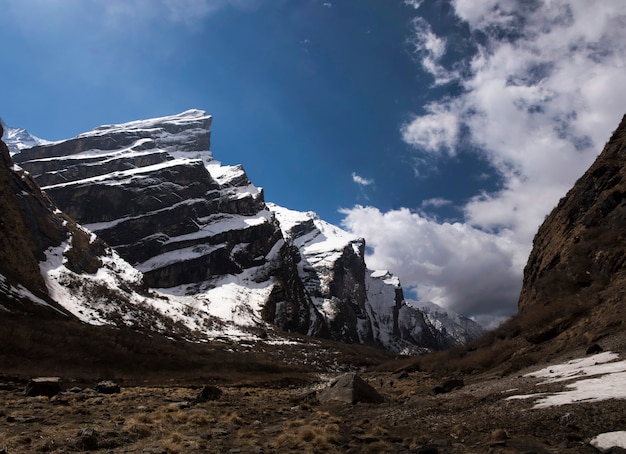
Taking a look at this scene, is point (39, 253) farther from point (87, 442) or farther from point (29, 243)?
point (87, 442)

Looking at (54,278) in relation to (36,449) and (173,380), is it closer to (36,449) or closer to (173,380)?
(173,380)

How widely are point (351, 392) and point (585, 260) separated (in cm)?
3286

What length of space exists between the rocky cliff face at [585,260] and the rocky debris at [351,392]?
14.4 m

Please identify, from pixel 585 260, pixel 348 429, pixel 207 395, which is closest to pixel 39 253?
pixel 207 395

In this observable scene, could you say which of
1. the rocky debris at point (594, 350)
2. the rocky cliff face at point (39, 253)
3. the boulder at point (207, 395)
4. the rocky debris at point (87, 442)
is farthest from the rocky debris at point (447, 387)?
the rocky cliff face at point (39, 253)

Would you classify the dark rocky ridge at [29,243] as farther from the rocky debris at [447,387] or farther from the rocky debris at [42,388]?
the rocky debris at [447,387]

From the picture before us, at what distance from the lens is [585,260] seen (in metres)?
42.4

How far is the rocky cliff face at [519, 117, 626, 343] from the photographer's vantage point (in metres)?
30.0

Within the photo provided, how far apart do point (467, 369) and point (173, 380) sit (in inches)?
1587

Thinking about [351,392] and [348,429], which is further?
[351,392]

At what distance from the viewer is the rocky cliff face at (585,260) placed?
3003 cm

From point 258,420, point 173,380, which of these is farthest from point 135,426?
point 173,380

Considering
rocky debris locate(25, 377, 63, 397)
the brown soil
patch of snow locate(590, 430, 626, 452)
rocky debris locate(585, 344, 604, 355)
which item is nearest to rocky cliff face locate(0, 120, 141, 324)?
rocky debris locate(25, 377, 63, 397)

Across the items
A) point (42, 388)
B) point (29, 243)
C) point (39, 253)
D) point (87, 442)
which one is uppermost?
point (29, 243)
